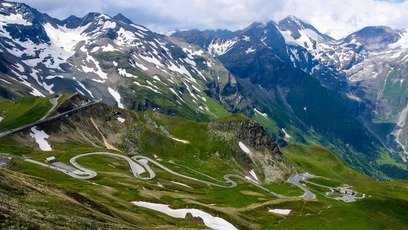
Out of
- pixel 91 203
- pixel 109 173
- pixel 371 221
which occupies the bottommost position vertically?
pixel 371 221

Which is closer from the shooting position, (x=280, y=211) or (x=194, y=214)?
(x=194, y=214)

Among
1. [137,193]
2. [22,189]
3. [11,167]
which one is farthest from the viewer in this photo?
[11,167]

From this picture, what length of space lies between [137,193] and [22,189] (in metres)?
66.6

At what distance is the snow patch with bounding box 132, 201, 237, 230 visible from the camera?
111312mm

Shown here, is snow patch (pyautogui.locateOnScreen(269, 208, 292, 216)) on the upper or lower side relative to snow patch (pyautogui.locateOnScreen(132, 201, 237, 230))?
lower

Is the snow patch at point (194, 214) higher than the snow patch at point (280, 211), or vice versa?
the snow patch at point (194, 214)

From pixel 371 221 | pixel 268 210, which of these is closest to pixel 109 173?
pixel 268 210

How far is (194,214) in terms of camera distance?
380ft

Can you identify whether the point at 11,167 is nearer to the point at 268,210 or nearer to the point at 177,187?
the point at 177,187

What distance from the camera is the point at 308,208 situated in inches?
6329

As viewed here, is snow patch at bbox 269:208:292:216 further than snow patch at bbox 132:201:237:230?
Yes

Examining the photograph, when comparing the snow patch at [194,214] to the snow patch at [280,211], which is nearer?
Answer: the snow patch at [194,214]

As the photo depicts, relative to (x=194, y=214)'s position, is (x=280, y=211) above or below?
below

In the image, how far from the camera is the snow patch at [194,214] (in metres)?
111
